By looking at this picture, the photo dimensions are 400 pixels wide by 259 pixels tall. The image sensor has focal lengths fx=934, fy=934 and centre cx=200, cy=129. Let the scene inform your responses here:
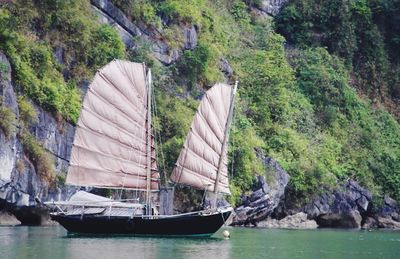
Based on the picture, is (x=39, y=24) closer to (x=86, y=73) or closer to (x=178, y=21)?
(x=86, y=73)

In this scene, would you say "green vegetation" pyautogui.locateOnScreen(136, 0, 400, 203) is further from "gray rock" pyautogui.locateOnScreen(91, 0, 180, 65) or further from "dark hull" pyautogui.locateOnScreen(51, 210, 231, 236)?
"dark hull" pyautogui.locateOnScreen(51, 210, 231, 236)

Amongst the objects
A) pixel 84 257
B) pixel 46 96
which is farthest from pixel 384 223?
pixel 84 257

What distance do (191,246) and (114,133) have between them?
18.1 feet

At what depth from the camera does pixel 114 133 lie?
93.7ft

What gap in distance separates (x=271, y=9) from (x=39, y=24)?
19128 mm

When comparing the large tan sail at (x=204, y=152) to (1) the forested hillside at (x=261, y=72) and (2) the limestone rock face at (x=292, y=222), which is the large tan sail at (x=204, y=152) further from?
(2) the limestone rock face at (x=292, y=222)

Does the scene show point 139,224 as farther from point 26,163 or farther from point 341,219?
point 341,219

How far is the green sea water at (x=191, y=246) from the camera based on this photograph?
21469 millimetres

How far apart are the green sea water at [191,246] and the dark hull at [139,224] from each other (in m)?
0.51

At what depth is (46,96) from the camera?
31.6m

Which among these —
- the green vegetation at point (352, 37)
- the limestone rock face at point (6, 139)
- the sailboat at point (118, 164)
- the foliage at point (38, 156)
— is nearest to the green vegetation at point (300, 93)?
the green vegetation at point (352, 37)

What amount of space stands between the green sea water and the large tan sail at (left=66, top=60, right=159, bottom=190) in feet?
6.84

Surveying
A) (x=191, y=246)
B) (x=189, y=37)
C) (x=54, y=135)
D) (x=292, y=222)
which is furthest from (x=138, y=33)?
(x=191, y=246)

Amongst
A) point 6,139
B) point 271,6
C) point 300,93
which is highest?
point 271,6
